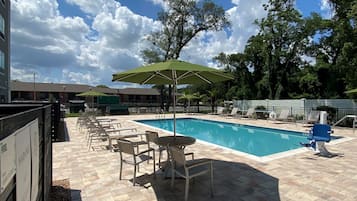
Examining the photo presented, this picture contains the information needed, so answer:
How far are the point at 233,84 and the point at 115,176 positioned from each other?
3421cm

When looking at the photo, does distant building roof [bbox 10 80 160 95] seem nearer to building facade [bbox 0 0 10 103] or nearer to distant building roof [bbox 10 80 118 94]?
distant building roof [bbox 10 80 118 94]

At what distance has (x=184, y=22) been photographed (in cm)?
2852

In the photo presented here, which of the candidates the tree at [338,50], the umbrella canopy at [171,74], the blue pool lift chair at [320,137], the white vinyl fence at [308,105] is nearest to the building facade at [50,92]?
the white vinyl fence at [308,105]

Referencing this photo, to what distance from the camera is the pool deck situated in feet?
13.7

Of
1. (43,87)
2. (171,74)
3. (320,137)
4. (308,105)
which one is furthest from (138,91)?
(320,137)

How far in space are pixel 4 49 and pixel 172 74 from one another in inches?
850

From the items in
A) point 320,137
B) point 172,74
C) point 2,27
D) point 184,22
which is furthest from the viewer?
point 184,22

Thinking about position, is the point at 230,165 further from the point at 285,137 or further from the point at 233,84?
the point at 233,84

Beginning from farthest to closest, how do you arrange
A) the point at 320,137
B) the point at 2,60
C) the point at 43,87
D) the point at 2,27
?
the point at 43,87 < the point at 2,60 < the point at 2,27 < the point at 320,137

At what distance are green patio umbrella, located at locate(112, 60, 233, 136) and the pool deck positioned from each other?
1.73m

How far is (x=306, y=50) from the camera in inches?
1025

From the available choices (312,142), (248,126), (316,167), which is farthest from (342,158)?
(248,126)

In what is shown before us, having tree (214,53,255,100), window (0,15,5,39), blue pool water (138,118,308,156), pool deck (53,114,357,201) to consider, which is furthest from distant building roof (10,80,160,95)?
pool deck (53,114,357,201)

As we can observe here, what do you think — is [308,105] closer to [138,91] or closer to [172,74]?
[172,74]
